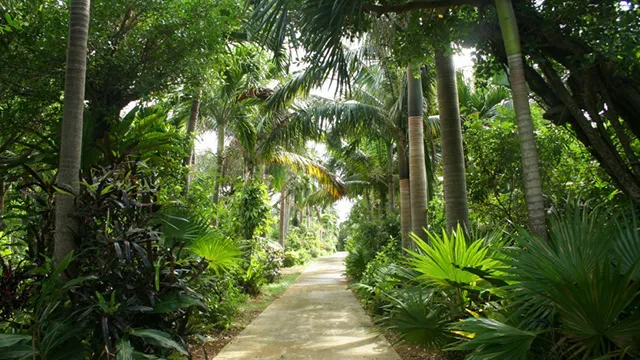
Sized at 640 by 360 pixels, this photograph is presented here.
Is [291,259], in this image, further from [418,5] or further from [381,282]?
[418,5]

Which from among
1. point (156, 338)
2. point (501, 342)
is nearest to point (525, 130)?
point (501, 342)

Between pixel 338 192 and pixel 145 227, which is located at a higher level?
pixel 338 192

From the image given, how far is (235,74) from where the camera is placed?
9.64 meters

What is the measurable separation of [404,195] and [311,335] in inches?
208

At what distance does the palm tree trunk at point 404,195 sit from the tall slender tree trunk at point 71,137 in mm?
7231

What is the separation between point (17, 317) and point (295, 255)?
21707 millimetres

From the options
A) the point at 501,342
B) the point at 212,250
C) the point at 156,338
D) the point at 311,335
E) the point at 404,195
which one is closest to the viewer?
the point at 501,342

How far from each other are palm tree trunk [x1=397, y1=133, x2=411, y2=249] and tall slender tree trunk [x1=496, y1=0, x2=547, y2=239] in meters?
6.17

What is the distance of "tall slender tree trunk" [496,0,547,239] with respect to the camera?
372 cm

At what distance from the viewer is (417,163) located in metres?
9.04

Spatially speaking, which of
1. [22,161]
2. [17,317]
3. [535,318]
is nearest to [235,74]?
[22,161]

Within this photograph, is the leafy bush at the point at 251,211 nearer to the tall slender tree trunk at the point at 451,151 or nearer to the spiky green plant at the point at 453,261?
the tall slender tree trunk at the point at 451,151

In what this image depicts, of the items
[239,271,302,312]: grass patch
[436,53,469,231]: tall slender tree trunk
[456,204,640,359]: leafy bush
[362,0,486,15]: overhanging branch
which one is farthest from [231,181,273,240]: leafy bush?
[456,204,640,359]: leafy bush

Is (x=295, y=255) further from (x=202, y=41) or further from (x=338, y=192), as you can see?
(x=202, y=41)
